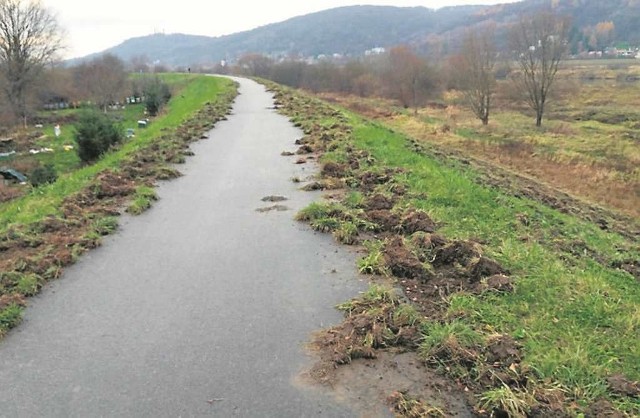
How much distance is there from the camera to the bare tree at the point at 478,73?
35.8 meters

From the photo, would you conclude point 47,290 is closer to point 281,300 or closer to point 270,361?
point 281,300

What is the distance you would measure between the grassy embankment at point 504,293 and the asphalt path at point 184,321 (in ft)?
2.00

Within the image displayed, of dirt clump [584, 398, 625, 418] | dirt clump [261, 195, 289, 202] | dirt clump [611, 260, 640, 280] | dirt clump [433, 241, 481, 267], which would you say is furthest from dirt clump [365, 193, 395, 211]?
dirt clump [584, 398, 625, 418]

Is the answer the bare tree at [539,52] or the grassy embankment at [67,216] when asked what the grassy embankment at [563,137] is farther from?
the grassy embankment at [67,216]

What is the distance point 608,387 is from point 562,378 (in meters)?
0.30

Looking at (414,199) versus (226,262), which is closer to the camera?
(226,262)

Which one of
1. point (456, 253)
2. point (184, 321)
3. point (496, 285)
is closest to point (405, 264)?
point (456, 253)

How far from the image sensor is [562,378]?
379 cm

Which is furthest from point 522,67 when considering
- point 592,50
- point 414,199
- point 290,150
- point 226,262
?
point 592,50

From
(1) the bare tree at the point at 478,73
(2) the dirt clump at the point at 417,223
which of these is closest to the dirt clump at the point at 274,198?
(2) the dirt clump at the point at 417,223

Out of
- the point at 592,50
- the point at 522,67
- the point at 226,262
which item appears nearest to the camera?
the point at 226,262

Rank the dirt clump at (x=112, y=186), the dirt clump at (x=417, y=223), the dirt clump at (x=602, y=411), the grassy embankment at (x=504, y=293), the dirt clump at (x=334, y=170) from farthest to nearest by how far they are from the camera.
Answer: the dirt clump at (x=334, y=170)
the dirt clump at (x=112, y=186)
the dirt clump at (x=417, y=223)
the grassy embankment at (x=504, y=293)
the dirt clump at (x=602, y=411)

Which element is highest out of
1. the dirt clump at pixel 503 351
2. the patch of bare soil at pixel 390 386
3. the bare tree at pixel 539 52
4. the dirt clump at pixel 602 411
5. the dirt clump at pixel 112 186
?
the bare tree at pixel 539 52

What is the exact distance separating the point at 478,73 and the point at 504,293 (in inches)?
1340
